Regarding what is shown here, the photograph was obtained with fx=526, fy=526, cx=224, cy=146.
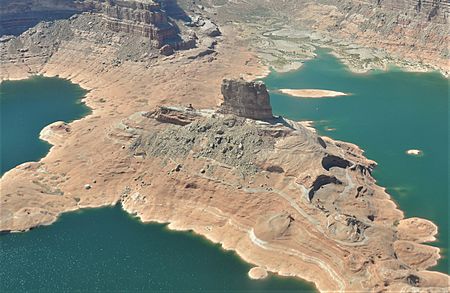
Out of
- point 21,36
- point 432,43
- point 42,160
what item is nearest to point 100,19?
point 21,36

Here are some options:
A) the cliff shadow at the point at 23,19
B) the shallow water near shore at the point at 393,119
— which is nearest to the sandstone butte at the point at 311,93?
the shallow water near shore at the point at 393,119

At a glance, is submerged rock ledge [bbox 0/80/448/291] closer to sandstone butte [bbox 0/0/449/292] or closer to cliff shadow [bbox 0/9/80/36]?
sandstone butte [bbox 0/0/449/292]

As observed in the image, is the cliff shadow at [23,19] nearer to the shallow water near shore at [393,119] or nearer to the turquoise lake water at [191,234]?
the turquoise lake water at [191,234]

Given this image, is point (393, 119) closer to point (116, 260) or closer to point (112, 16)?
point (116, 260)

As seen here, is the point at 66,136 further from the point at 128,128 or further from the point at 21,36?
the point at 21,36

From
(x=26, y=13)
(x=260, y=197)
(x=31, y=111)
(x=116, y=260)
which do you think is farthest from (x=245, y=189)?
(x=26, y=13)
